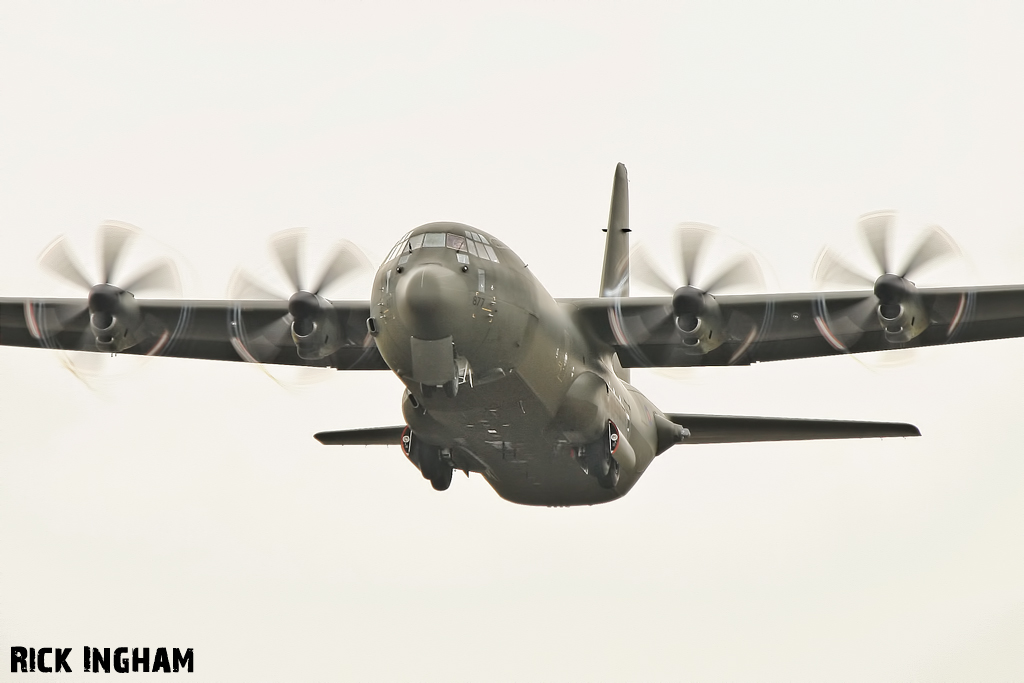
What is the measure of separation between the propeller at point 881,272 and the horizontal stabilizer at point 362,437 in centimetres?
905

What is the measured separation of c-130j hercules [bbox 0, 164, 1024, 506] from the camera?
16172 mm

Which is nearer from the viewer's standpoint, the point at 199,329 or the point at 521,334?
the point at 521,334

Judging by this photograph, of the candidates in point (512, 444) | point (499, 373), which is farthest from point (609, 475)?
point (499, 373)

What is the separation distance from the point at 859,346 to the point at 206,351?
1346 cm

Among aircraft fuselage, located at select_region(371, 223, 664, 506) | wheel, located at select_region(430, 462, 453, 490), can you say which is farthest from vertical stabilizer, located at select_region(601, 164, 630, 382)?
wheel, located at select_region(430, 462, 453, 490)

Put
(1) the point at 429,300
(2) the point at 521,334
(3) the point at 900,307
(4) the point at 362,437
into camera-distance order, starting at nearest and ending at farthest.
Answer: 1. (1) the point at 429,300
2. (2) the point at 521,334
3. (3) the point at 900,307
4. (4) the point at 362,437

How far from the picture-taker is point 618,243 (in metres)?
28.9

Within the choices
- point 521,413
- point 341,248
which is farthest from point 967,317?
point 341,248

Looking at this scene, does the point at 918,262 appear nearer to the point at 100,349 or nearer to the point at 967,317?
the point at 967,317

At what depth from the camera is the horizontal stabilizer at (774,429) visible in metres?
21.1

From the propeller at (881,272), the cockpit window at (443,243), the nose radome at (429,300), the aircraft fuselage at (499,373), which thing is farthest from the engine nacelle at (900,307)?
the nose radome at (429,300)

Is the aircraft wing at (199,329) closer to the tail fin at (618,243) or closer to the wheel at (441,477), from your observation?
the wheel at (441,477)

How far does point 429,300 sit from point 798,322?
884 centimetres

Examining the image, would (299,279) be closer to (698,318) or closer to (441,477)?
(441,477)
